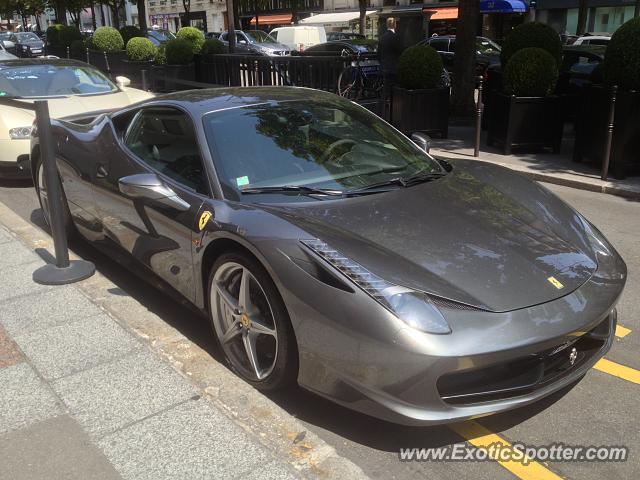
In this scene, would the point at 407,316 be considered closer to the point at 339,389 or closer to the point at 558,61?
the point at 339,389

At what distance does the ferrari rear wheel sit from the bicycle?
8.24 meters

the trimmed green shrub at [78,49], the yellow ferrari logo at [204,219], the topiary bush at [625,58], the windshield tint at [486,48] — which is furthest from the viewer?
the trimmed green shrub at [78,49]

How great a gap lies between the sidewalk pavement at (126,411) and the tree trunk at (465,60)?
32.1 feet

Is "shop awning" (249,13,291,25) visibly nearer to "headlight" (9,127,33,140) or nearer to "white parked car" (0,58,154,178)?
"white parked car" (0,58,154,178)

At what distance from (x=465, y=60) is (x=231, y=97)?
9183 millimetres

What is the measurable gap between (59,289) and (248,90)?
192 centimetres

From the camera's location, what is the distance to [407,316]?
2.42 m

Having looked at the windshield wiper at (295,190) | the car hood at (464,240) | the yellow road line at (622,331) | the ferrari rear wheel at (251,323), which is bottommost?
the yellow road line at (622,331)

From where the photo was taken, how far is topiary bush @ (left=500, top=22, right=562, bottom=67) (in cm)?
974

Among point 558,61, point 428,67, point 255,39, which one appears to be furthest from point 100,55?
point 558,61

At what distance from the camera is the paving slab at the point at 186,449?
2461 millimetres

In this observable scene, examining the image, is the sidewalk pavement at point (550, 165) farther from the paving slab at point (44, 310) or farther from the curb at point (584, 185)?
the paving slab at point (44, 310)

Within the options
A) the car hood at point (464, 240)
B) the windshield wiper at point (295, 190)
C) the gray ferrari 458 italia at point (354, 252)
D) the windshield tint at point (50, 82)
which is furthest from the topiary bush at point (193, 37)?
the car hood at point (464, 240)

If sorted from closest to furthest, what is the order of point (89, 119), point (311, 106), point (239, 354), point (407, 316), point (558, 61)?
point (407, 316), point (239, 354), point (311, 106), point (89, 119), point (558, 61)
